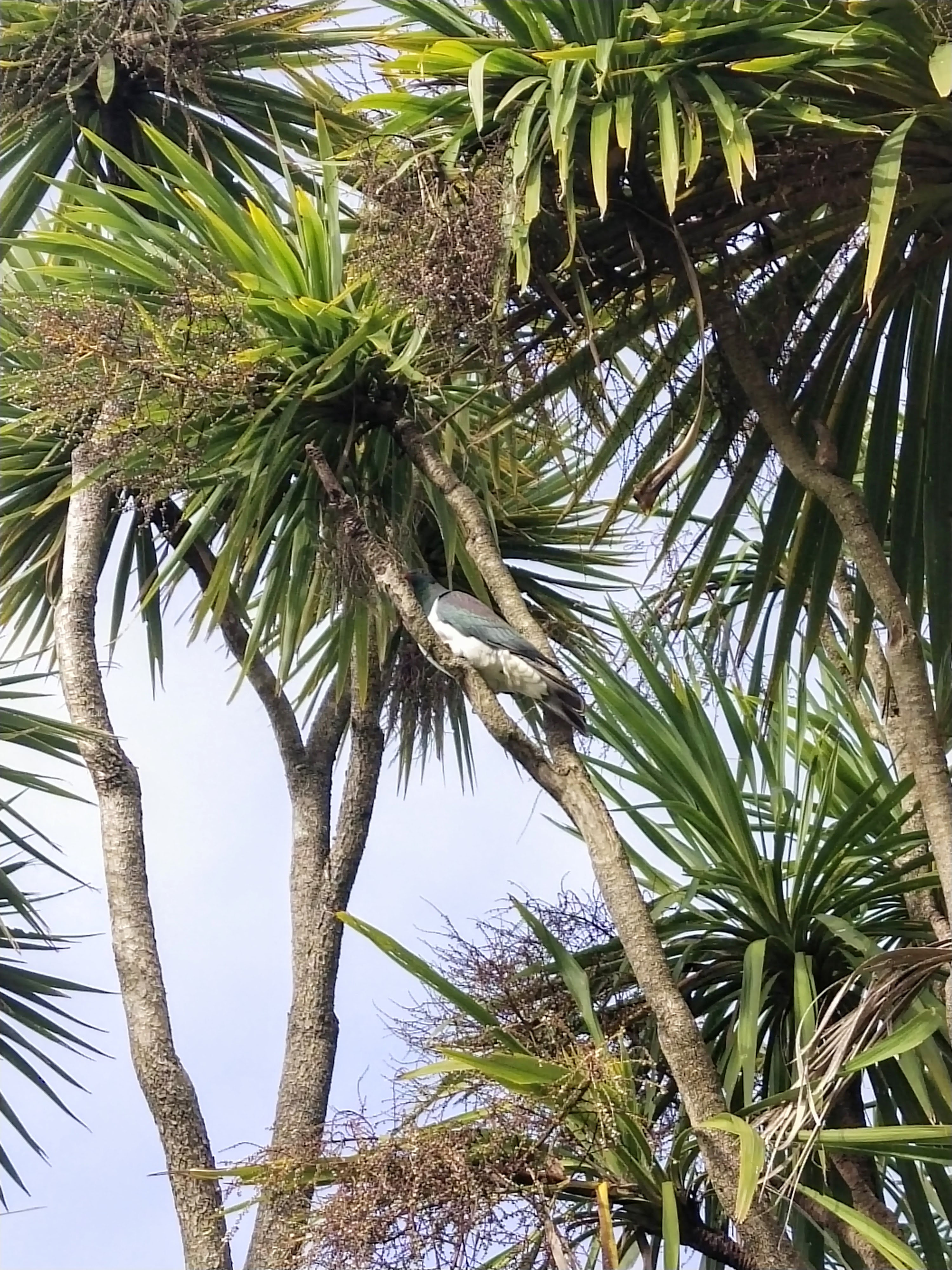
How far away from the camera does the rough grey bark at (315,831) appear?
4.97 metres

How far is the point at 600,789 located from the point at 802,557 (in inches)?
30.6

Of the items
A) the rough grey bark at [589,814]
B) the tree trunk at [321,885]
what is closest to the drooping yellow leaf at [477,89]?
the rough grey bark at [589,814]

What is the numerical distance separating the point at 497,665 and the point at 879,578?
99 cm

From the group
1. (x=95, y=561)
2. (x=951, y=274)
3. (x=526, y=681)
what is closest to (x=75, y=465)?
(x=95, y=561)

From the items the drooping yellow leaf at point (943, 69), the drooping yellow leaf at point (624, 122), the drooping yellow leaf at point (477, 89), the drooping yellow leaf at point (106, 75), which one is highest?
the drooping yellow leaf at point (106, 75)

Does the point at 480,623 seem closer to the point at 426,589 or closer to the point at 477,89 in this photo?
the point at 426,589

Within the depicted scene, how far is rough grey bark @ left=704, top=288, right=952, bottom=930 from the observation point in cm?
303

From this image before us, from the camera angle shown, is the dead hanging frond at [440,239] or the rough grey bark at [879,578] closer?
the rough grey bark at [879,578]

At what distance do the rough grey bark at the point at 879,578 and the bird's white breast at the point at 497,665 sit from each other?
74 cm

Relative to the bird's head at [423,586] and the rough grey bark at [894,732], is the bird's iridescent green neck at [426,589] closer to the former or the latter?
the bird's head at [423,586]

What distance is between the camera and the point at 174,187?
15.6ft

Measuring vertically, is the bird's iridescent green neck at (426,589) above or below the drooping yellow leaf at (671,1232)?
above

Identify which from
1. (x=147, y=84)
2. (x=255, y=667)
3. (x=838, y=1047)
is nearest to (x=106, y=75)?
(x=147, y=84)

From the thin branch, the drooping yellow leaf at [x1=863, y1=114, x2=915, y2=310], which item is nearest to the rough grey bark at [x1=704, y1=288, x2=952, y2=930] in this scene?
the drooping yellow leaf at [x1=863, y1=114, x2=915, y2=310]
